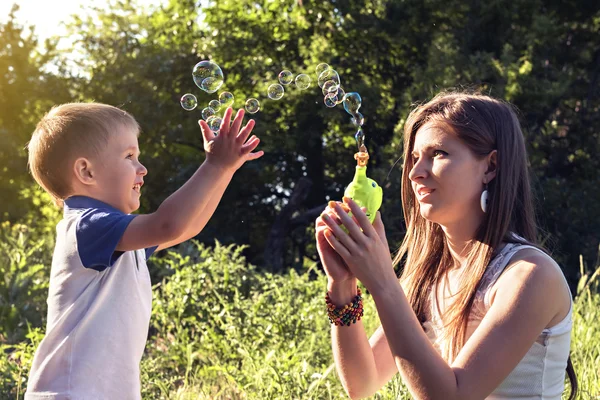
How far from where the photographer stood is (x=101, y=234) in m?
2.33

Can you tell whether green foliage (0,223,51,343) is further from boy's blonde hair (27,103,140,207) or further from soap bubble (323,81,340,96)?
soap bubble (323,81,340,96)

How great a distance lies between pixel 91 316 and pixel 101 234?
274mm

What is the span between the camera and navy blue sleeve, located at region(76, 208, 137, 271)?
2.31 m

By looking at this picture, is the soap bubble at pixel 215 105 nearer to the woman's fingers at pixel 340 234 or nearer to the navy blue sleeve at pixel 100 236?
the navy blue sleeve at pixel 100 236

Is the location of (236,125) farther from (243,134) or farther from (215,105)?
(215,105)

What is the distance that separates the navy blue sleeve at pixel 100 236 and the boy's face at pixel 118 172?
0.16m

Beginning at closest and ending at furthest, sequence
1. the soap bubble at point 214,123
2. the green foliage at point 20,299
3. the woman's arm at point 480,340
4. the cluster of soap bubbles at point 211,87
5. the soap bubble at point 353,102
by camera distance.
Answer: the woman's arm at point 480,340, the soap bubble at point 214,123, the soap bubble at point 353,102, the cluster of soap bubbles at point 211,87, the green foliage at point 20,299

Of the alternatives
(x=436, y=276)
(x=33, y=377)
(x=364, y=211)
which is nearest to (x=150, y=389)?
(x=33, y=377)

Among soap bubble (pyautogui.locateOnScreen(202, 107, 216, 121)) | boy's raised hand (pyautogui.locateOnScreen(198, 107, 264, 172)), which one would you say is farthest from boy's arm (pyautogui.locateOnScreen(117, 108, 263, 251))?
soap bubble (pyautogui.locateOnScreen(202, 107, 216, 121))

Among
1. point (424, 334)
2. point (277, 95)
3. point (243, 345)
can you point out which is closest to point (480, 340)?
point (424, 334)

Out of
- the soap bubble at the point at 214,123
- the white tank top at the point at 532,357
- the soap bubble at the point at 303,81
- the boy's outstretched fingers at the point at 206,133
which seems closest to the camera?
the white tank top at the point at 532,357

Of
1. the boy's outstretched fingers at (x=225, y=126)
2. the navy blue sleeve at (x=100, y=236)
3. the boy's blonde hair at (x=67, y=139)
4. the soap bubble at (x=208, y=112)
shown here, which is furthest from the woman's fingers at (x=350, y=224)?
the soap bubble at (x=208, y=112)

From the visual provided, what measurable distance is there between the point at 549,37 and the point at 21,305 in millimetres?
10234

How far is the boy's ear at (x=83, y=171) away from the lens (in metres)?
2.52
